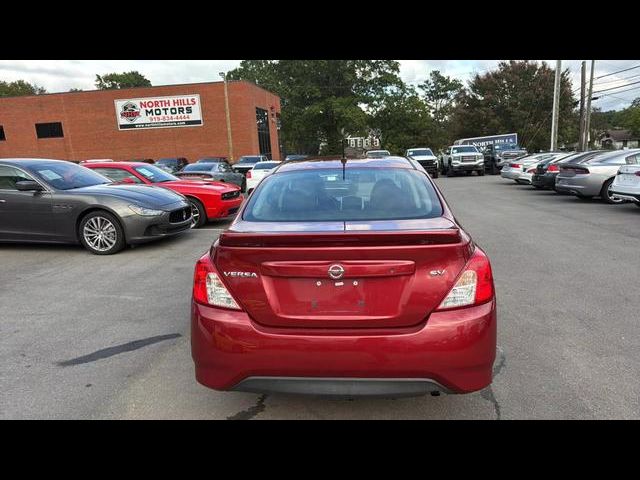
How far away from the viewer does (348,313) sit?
2389 millimetres

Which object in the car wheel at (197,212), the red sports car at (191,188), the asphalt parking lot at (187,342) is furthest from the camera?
the car wheel at (197,212)

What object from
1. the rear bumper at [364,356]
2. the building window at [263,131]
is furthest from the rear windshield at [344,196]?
the building window at [263,131]

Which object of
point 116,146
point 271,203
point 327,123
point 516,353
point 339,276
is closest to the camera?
point 339,276

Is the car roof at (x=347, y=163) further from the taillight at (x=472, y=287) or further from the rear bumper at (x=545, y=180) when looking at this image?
the rear bumper at (x=545, y=180)

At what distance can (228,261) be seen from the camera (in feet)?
8.21

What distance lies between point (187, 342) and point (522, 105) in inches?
2333

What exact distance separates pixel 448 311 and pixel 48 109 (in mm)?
44344

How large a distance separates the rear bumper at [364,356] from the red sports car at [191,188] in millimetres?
7501

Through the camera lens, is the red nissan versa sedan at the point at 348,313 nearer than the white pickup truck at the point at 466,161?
Yes

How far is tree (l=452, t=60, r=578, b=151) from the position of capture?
54312 millimetres

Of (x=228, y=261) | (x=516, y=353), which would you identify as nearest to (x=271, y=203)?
(x=228, y=261)

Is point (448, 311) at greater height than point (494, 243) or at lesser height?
greater

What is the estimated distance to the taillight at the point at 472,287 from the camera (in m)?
2.39
